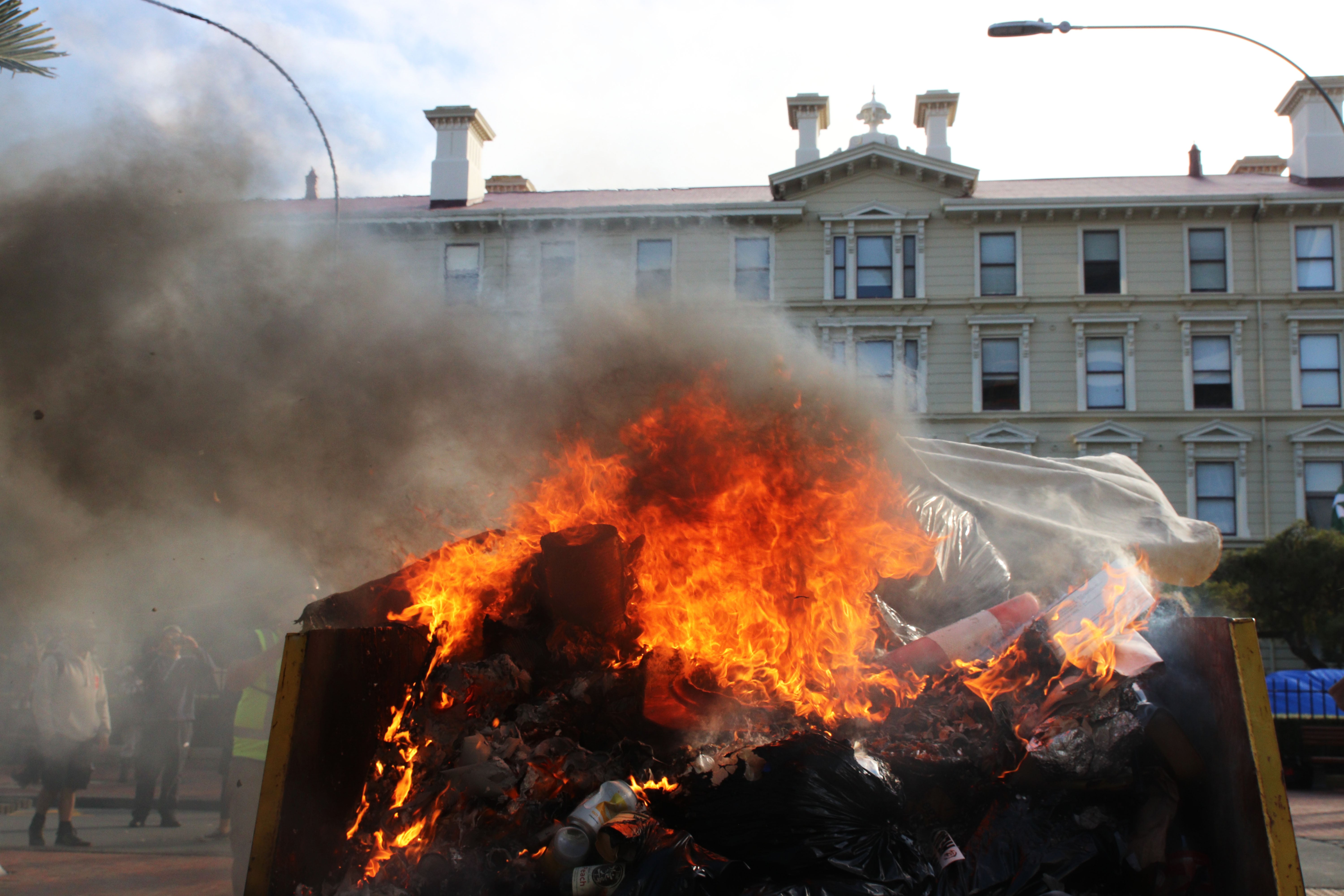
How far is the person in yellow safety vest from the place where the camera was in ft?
16.4

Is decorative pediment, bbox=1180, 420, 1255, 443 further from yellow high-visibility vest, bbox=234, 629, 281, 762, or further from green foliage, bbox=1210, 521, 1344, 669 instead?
yellow high-visibility vest, bbox=234, 629, 281, 762

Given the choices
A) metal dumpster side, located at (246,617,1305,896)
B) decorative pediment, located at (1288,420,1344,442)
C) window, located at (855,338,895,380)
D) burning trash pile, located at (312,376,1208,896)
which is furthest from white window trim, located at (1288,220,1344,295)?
metal dumpster side, located at (246,617,1305,896)

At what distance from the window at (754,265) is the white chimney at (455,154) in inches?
245

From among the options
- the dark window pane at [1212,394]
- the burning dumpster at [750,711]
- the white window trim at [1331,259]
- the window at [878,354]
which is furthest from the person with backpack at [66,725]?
the white window trim at [1331,259]

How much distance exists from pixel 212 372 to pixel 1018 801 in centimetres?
433

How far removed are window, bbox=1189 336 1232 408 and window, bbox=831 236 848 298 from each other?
312 inches

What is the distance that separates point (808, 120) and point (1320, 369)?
1292cm

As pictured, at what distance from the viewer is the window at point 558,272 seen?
17.5 feet

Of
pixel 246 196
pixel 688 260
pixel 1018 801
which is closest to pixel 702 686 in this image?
pixel 1018 801

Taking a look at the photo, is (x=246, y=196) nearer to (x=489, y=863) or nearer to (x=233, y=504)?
(x=233, y=504)

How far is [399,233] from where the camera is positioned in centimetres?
813

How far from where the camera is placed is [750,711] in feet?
12.6

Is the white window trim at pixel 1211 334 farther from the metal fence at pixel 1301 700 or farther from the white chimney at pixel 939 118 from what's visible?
the metal fence at pixel 1301 700

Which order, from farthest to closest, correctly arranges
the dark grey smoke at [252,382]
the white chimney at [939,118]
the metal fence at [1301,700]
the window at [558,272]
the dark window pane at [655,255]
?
1. the white chimney at [939,118]
2. the metal fence at [1301,700]
3. the dark window pane at [655,255]
4. the window at [558,272]
5. the dark grey smoke at [252,382]
